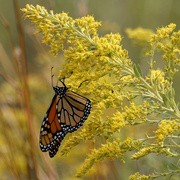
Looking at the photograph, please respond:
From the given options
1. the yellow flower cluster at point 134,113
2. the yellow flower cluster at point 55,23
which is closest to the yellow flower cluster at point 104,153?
the yellow flower cluster at point 134,113

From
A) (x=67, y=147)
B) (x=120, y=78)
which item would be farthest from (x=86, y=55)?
(x=67, y=147)

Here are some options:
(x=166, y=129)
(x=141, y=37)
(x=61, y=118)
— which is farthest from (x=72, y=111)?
(x=141, y=37)

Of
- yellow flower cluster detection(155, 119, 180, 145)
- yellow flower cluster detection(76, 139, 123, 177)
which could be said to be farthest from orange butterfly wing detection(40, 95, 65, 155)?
yellow flower cluster detection(155, 119, 180, 145)

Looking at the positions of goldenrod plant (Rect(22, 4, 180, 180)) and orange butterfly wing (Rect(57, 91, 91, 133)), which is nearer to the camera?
goldenrod plant (Rect(22, 4, 180, 180))

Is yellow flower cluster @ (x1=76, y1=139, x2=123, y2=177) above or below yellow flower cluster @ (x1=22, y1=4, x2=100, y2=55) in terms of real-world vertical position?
below

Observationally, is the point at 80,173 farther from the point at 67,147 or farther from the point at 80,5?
the point at 80,5

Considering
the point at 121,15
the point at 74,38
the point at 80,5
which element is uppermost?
the point at 121,15

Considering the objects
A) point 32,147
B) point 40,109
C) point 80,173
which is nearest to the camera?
point 32,147

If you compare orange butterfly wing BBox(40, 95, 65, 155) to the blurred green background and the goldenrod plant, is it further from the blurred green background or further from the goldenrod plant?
the goldenrod plant
